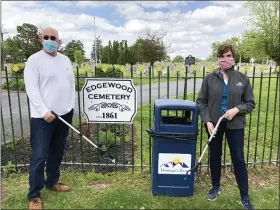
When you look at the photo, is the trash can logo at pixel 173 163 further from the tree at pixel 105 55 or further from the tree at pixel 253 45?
the tree at pixel 105 55

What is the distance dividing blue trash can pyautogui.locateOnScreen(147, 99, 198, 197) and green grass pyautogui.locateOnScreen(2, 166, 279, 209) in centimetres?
16

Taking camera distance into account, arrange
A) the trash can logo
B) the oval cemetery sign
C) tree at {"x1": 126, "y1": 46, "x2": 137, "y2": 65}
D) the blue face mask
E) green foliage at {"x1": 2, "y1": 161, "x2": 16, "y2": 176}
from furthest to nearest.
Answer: tree at {"x1": 126, "y1": 46, "x2": 137, "y2": 65}, green foliage at {"x1": 2, "y1": 161, "x2": 16, "y2": 176}, the oval cemetery sign, the trash can logo, the blue face mask

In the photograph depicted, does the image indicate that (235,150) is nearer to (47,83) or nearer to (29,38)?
(47,83)

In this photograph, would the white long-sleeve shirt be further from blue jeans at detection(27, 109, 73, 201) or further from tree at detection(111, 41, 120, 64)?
tree at detection(111, 41, 120, 64)

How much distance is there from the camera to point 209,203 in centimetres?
354

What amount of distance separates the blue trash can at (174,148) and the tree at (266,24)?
23979 mm

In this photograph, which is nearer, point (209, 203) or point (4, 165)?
point (209, 203)

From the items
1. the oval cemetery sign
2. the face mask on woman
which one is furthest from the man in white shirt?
the face mask on woman

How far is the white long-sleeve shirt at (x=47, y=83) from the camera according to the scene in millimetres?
3031

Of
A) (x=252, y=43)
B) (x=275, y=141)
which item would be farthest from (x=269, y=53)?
(x=275, y=141)

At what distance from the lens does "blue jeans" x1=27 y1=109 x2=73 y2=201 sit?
3180mm

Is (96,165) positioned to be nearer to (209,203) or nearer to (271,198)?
(209,203)

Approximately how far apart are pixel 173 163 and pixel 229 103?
98 centimetres

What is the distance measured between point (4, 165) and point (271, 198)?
3796 mm
